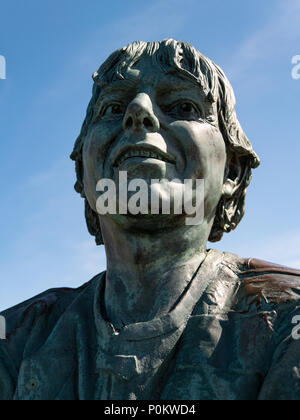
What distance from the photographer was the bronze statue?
3.66m

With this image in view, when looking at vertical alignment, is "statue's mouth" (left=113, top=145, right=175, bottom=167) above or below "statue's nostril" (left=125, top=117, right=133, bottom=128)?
below

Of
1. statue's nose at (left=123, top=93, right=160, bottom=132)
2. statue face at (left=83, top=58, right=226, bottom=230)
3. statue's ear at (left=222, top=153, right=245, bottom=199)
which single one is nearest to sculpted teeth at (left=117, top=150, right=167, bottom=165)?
statue face at (left=83, top=58, right=226, bottom=230)

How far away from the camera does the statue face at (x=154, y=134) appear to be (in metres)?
4.13

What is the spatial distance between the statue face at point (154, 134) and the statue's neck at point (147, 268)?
29 centimetres

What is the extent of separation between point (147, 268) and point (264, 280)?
767 millimetres

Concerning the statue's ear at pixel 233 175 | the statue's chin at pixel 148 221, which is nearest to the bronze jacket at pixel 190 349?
the statue's chin at pixel 148 221

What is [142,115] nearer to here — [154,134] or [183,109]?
[154,134]

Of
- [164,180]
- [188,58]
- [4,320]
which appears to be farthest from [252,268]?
[4,320]

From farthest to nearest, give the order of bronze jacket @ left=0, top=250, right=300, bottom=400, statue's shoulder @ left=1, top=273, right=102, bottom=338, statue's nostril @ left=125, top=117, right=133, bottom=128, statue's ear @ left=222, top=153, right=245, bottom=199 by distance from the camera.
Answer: statue's ear @ left=222, top=153, right=245, bottom=199 < statue's shoulder @ left=1, top=273, right=102, bottom=338 < statue's nostril @ left=125, top=117, right=133, bottom=128 < bronze jacket @ left=0, top=250, right=300, bottom=400

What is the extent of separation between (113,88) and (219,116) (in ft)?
2.53

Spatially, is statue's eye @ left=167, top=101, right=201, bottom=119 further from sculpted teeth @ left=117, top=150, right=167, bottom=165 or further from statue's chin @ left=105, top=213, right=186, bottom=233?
statue's chin @ left=105, top=213, right=186, bottom=233

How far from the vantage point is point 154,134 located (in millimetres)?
4160

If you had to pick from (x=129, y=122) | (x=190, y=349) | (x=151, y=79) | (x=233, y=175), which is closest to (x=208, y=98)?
(x=151, y=79)

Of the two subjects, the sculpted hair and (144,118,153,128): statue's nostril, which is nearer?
(144,118,153,128): statue's nostril
